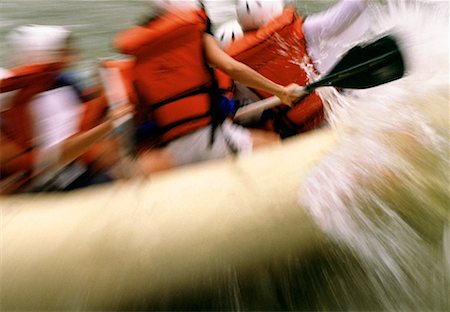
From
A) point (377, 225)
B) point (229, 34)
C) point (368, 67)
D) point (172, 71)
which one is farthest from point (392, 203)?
point (229, 34)

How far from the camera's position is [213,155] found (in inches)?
52.8

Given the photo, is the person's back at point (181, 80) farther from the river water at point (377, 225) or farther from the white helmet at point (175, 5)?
the river water at point (377, 225)

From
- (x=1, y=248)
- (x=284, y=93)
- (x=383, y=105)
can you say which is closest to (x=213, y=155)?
(x=284, y=93)

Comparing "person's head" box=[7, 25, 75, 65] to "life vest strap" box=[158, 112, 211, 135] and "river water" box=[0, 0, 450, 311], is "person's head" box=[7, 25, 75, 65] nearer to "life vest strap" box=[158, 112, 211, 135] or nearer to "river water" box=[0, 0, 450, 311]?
"life vest strap" box=[158, 112, 211, 135]

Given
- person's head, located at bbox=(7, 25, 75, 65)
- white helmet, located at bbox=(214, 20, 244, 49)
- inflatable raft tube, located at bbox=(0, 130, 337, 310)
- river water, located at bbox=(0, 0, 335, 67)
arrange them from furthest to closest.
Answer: river water, located at bbox=(0, 0, 335, 67) < white helmet, located at bbox=(214, 20, 244, 49) < person's head, located at bbox=(7, 25, 75, 65) < inflatable raft tube, located at bbox=(0, 130, 337, 310)

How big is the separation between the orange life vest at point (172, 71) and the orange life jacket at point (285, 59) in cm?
33

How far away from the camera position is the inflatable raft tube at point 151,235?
A: 1.03 m

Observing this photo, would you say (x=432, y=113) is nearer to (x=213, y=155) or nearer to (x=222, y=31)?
(x=213, y=155)

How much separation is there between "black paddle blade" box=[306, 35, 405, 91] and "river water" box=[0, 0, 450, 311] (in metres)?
0.11

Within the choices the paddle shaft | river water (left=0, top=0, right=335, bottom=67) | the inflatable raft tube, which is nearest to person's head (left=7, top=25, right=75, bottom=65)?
the inflatable raft tube

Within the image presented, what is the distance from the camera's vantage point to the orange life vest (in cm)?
129

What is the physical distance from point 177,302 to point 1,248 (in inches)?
13.5

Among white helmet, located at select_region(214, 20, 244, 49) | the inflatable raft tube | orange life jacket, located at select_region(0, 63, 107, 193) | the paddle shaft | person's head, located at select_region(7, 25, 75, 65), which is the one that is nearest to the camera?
the inflatable raft tube

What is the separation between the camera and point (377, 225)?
3.69 feet
